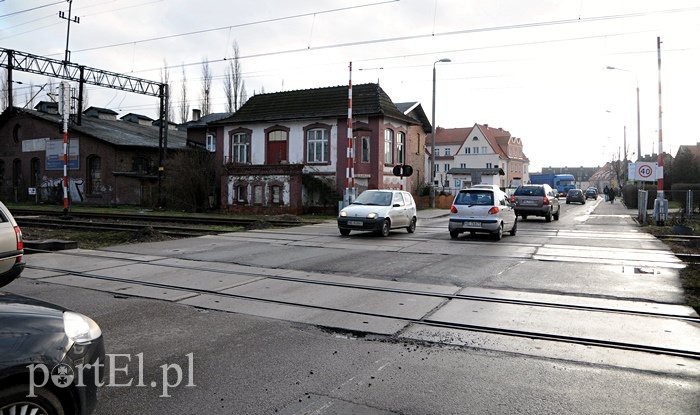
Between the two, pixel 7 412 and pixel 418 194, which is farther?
pixel 418 194

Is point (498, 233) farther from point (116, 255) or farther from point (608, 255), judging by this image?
point (116, 255)

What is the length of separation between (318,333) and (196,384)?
6.17ft

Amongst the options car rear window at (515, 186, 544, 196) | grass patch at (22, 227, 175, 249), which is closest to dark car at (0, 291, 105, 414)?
grass patch at (22, 227, 175, 249)

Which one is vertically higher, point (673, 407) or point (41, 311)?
point (41, 311)

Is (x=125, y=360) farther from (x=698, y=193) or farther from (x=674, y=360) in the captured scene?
(x=698, y=193)

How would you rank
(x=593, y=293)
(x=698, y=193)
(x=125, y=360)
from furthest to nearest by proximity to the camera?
(x=698, y=193)
(x=593, y=293)
(x=125, y=360)

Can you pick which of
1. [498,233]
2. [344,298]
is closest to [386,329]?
[344,298]

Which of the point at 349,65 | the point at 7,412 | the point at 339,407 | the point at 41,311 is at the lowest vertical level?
the point at 339,407

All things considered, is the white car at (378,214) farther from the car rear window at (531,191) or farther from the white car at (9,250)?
the white car at (9,250)

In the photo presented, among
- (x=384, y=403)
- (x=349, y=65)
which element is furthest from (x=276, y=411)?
(x=349, y=65)

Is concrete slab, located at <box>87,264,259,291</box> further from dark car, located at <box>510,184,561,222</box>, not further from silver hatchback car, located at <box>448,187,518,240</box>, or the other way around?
dark car, located at <box>510,184,561,222</box>

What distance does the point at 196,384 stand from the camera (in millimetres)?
4523

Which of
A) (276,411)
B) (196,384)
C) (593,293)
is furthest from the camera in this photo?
(593,293)

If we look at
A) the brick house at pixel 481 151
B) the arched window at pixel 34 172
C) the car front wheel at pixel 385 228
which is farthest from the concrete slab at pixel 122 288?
the brick house at pixel 481 151
